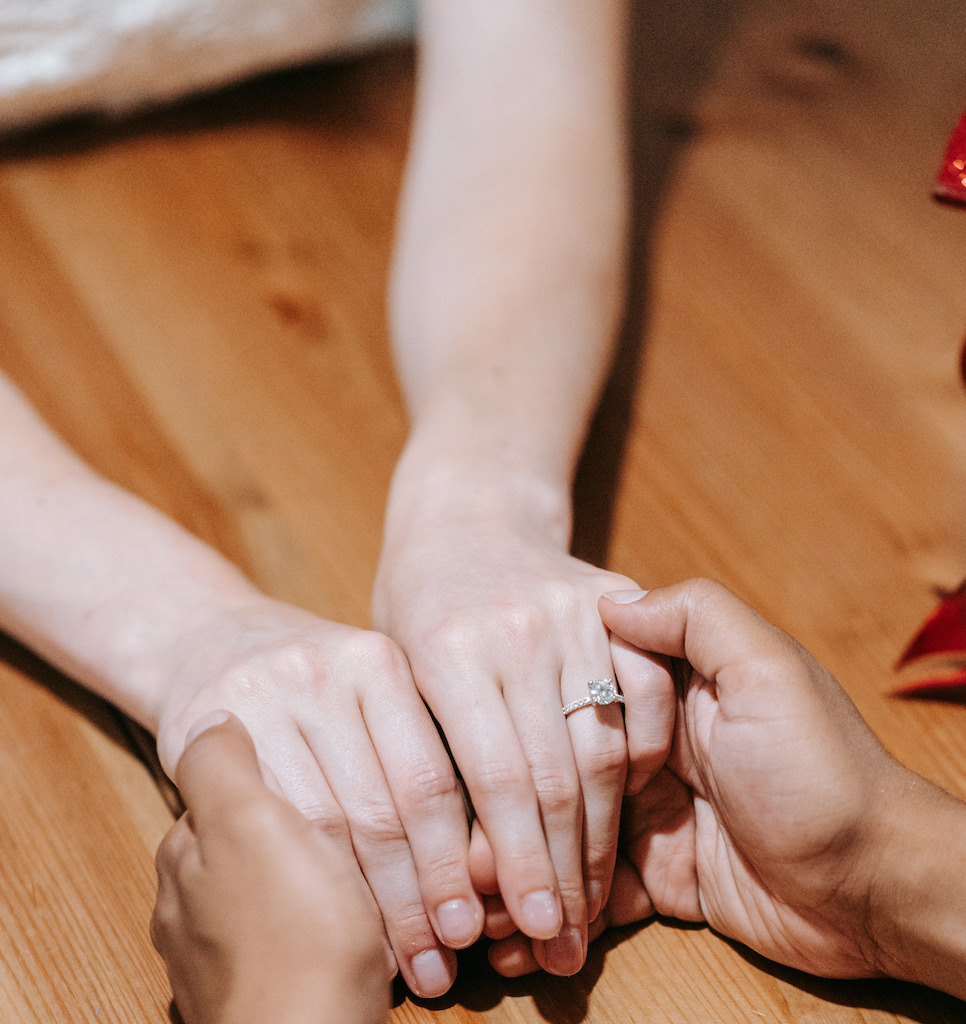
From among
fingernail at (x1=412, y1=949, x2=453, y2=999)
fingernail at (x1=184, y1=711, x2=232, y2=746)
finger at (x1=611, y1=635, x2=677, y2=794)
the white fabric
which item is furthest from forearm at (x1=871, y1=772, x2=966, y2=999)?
the white fabric

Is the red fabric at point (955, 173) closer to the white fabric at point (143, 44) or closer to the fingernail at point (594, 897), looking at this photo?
the fingernail at point (594, 897)

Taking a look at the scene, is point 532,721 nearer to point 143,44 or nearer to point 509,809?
point 509,809

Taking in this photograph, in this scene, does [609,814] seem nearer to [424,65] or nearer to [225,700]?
[225,700]

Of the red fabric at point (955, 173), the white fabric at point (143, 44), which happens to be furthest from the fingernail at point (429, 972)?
the white fabric at point (143, 44)

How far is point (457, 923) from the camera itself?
0.50 metres

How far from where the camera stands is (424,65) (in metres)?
0.84

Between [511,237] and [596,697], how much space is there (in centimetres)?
36

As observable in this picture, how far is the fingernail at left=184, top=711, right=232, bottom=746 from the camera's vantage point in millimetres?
521

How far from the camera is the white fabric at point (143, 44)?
923mm

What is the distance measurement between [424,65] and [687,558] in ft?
1.51

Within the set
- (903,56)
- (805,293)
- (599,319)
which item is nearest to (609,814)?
(599,319)

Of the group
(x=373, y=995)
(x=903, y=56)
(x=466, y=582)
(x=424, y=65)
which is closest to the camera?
(x=373, y=995)

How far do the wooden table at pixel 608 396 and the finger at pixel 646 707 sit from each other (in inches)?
4.1

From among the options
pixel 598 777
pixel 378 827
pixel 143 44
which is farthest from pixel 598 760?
pixel 143 44
